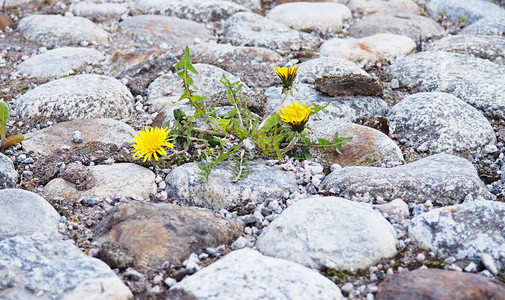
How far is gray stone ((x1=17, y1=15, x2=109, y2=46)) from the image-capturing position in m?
6.43

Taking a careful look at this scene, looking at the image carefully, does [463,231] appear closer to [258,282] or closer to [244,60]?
[258,282]

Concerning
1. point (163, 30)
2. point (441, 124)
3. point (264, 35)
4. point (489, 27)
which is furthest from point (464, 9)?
point (163, 30)

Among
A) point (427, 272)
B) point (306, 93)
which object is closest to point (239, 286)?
point (427, 272)

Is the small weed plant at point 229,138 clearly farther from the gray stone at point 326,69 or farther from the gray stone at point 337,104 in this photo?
the gray stone at point 326,69

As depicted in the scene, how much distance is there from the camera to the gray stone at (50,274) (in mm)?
2484

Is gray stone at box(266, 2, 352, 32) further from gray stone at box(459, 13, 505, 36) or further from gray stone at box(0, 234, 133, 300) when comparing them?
gray stone at box(0, 234, 133, 300)

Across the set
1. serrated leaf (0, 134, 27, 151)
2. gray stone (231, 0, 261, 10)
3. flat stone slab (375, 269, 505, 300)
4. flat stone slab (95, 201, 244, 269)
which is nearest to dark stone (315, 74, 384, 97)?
flat stone slab (95, 201, 244, 269)

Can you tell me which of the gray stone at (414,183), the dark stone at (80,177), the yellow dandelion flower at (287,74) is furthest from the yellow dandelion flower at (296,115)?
the dark stone at (80,177)

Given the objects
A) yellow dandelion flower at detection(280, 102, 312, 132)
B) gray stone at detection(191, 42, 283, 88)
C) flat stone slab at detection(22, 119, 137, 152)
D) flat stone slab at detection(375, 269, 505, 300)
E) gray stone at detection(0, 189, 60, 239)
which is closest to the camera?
flat stone slab at detection(375, 269, 505, 300)

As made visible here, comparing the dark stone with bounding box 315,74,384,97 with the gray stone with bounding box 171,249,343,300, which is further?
the dark stone with bounding box 315,74,384,97

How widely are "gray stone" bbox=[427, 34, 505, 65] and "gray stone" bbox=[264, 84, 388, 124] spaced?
1.58m

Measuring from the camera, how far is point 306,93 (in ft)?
15.9

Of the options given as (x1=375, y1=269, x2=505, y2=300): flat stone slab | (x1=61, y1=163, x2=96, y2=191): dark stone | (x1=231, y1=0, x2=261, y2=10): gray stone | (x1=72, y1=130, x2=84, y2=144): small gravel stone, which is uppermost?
(x1=375, y1=269, x2=505, y2=300): flat stone slab

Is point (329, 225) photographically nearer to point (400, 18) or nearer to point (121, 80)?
point (121, 80)
